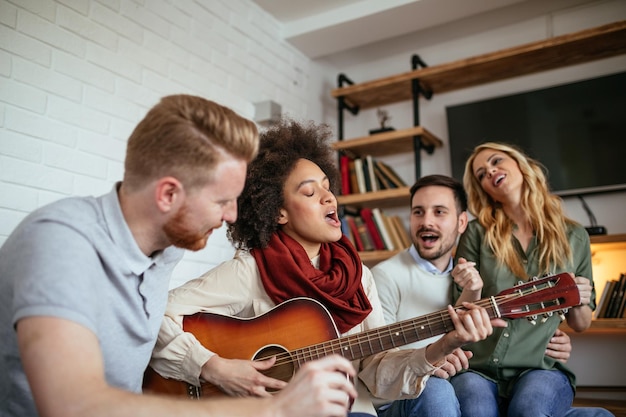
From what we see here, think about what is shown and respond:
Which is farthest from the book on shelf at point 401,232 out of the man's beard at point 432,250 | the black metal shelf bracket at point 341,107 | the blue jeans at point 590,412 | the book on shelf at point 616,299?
the blue jeans at point 590,412

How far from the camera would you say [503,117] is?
3723 mm

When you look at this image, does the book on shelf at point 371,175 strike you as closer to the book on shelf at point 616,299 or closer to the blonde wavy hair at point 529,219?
the blonde wavy hair at point 529,219

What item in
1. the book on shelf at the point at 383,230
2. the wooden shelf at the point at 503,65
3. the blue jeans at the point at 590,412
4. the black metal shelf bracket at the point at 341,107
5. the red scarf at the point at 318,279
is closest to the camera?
the red scarf at the point at 318,279

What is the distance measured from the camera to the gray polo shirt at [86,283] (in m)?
0.94

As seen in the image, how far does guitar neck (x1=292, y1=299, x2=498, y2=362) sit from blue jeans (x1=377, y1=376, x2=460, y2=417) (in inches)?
12.8

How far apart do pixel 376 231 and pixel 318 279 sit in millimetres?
2062

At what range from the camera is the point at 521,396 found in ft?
6.08

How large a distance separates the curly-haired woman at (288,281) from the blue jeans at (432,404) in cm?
19

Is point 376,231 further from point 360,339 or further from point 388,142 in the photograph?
point 360,339

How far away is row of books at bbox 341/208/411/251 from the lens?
3.70 m

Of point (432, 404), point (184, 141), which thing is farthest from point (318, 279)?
→ point (184, 141)

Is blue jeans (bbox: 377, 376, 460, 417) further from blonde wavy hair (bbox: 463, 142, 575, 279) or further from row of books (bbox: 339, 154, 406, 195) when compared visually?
row of books (bbox: 339, 154, 406, 195)

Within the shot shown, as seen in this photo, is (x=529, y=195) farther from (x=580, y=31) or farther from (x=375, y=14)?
(x=375, y=14)

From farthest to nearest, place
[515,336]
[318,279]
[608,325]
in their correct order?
[608,325] → [515,336] → [318,279]
